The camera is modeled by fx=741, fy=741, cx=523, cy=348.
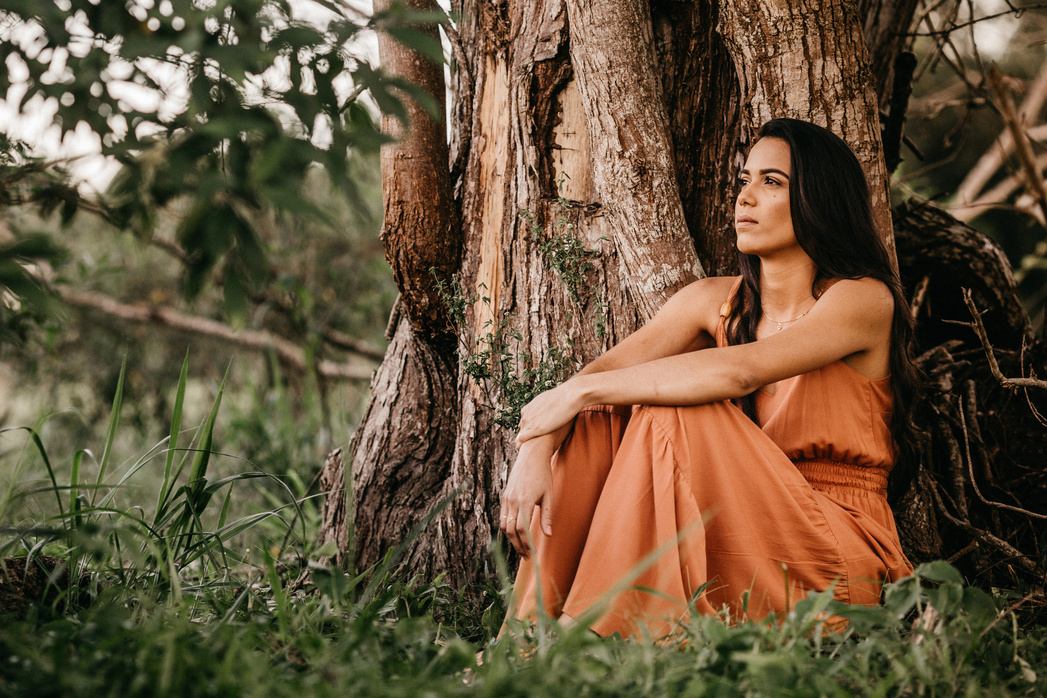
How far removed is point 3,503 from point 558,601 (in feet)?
4.38

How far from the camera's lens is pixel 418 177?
2465 millimetres

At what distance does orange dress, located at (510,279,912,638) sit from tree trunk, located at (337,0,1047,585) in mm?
442

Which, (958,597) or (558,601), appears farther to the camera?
(558,601)

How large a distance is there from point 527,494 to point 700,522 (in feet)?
1.42

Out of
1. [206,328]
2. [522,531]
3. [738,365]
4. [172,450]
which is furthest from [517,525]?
[206,328]

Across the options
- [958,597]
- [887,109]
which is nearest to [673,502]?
[958,597]

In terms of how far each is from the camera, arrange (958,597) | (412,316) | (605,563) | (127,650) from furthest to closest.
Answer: (412,316) → (605,563) → (958,597) → (127,650)

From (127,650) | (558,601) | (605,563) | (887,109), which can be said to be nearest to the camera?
(127,650)

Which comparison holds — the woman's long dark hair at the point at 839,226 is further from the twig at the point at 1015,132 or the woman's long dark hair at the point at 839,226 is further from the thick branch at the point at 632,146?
the twig at the point at 1015,132

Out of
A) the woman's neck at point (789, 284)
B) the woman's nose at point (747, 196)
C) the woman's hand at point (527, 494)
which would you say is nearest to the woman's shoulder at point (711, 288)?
the woman's neck at point (789, 284)

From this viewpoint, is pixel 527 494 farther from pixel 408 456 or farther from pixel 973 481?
pixel 973 481

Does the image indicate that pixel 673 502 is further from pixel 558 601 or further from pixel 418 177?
pixel 418 177

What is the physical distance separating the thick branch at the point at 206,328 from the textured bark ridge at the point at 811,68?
13.0ft

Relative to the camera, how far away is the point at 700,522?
1.64 m
